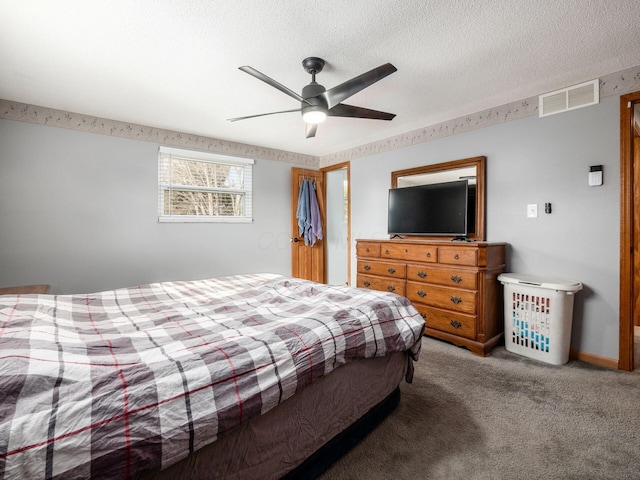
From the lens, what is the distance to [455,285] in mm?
2961

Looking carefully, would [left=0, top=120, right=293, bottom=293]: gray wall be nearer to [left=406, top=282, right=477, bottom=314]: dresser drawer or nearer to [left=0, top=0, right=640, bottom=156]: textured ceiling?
[left=0, top=0, right=640, bottom=156]: textured ceiling

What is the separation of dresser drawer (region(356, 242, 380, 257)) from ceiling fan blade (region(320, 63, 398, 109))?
1.89m

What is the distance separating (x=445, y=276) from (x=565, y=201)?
1.20 meters

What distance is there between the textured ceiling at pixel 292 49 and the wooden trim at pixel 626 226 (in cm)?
40

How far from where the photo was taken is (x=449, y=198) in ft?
11.0

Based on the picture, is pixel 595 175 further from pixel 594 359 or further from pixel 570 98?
pixel 594 359

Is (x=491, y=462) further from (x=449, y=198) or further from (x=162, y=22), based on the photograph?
(x=162, y=22)

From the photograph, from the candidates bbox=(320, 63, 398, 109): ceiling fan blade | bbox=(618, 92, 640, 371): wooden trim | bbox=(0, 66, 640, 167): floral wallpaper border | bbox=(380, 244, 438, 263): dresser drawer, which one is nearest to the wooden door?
bbox=(0, 66, 640, 167): floral wallpaper border

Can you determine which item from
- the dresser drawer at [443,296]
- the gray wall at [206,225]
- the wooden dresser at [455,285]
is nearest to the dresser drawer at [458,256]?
the wooden dresser at [455,285]

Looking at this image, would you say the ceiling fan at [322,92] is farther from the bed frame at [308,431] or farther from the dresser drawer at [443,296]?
the dresser drawer at [443,296]

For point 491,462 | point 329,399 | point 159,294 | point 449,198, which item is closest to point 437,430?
point 491,462

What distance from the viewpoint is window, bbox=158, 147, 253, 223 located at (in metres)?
3.82

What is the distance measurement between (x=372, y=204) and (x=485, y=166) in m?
1.54

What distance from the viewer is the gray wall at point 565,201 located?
8.17 ft
